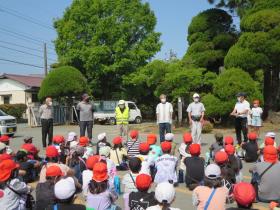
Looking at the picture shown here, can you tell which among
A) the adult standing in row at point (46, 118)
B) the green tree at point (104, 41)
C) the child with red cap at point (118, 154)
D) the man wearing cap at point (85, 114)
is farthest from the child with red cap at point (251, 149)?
the green tree at point (104, 41)

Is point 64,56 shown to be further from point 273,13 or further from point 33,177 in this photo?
point 33,177

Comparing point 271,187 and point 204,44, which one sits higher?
point 204,44

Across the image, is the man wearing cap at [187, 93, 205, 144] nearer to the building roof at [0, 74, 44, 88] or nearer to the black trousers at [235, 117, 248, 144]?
the black trousers at [235, 117, 248, 144]

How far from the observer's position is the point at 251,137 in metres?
11.2

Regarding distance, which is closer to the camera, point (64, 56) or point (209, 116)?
point (209, 116)

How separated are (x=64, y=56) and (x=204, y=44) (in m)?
17.6

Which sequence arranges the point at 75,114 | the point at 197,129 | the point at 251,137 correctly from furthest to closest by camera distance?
the point at 75,114
the point at 197,129
the point at 251,137

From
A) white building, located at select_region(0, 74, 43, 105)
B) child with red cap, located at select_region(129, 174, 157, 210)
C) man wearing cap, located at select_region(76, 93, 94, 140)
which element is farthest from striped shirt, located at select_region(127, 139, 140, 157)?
white building, located at select_region(0, 74, 43, 105)

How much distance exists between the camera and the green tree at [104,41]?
125ft

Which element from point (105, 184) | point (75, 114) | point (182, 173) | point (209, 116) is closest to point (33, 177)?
point (182, 173)

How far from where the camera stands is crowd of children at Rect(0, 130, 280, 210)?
4945 mm

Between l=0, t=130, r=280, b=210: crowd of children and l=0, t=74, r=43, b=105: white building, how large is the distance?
36292mm

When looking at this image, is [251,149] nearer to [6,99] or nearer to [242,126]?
[242,126]

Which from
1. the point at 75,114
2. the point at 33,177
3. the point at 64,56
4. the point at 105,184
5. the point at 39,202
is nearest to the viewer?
the point at 105,184
